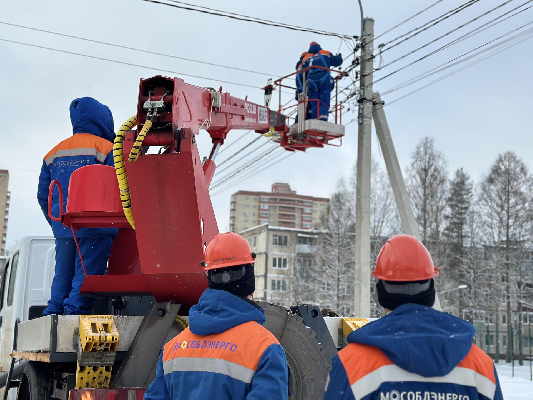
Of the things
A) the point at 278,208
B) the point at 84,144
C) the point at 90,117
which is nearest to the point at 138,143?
the point at 84,144

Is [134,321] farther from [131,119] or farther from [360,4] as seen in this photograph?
[360,4]

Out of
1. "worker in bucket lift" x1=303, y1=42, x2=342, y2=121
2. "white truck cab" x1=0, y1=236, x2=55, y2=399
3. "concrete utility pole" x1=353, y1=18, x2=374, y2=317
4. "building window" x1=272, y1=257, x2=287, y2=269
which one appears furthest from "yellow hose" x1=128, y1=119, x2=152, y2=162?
"building window" x1=272, y1=257, x2=287, y2=269

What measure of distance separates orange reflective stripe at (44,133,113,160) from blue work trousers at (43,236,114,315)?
83cm

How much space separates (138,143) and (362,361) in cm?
299

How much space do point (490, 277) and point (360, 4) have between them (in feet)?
91.1

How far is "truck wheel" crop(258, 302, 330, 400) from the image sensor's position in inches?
183

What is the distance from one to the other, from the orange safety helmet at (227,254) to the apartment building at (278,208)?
10912 centimetres

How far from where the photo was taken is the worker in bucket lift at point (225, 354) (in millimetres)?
2617

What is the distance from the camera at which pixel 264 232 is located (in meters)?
70.1

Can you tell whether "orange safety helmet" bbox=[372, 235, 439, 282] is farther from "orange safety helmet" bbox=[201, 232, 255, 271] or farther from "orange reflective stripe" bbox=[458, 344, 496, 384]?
"orange safety helmet" bbox=[201, 232, 255, 271]

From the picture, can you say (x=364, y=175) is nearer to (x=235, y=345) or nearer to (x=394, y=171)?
(x=394, y=171)

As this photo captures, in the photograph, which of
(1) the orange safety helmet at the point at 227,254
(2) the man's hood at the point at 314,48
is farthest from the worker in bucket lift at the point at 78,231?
(2) the man's hood at the point at 314,48

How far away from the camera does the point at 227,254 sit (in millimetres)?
3109

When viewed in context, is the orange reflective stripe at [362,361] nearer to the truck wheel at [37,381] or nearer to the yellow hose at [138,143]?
the yellow hose at [138,143]
